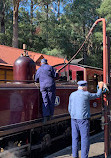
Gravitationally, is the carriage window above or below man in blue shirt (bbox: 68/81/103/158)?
above

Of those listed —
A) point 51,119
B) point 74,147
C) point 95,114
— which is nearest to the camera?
point 74,147

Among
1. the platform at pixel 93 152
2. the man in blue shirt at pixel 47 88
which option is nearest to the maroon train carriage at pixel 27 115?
the man in blue shirt at pixel 47 88

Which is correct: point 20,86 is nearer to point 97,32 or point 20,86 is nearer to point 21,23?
point 97,32

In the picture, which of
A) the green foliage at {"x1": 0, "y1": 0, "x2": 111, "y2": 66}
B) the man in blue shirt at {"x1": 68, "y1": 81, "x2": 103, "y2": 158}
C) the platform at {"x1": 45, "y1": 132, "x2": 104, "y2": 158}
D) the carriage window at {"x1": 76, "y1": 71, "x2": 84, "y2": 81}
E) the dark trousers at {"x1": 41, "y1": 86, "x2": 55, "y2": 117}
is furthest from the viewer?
the green foliage at {"x1": 0, "y1": 0, "x2": 111, "y2": 66}

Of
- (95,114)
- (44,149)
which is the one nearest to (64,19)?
(95,114)

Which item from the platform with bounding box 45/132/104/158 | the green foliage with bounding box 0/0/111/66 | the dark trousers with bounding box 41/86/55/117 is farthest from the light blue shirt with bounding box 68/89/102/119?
the green foliage with bounding box 0/0/111/66

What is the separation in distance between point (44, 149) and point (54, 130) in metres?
0.58

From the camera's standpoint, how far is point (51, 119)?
4.76 metres

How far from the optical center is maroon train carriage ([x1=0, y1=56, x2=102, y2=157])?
371 centimetres

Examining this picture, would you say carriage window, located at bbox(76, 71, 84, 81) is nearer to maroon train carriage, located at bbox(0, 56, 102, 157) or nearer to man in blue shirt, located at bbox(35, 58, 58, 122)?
maroon train carriage, located at bbox(0, 56, 102, 157)

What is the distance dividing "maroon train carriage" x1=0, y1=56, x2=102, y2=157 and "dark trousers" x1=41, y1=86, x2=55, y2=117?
22 cm

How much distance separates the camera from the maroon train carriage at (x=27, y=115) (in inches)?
146

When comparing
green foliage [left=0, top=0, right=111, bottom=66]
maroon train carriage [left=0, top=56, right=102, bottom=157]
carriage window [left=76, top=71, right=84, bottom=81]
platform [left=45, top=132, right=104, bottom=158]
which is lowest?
platform [left=45, top=132, right=104, bottom=158]

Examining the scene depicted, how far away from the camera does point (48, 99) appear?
14.1ft
